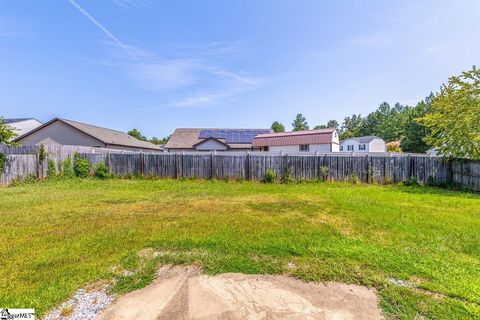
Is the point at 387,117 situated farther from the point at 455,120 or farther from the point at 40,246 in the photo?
the point at 40,246

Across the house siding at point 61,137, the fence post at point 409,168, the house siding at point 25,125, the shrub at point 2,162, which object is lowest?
the fence post at point 409,168

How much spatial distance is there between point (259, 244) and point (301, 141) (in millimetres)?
23664

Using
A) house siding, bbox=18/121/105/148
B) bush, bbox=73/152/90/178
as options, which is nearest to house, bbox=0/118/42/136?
house siding, bbox=18/121/105/148

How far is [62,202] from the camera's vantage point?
721cm

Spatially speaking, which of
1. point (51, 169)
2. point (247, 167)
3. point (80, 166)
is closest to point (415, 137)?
point (247, 167)

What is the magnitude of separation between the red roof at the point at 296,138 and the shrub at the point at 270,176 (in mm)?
15504

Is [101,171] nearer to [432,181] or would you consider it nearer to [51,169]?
[51,169]

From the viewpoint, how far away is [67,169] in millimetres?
12383

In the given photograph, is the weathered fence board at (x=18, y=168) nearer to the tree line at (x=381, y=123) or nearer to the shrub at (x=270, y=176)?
the shrub at (x=270, y=176)

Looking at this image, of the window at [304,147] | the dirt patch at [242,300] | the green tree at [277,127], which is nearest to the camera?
the dirt patch at [242,300]

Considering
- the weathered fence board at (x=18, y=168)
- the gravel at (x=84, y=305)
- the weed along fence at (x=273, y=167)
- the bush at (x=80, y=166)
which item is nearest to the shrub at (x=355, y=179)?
the weed along fence at (x=273, y=167)

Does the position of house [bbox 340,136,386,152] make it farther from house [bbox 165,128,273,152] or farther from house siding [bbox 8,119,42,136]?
Result: house siding [bbox 8,119,42,136]

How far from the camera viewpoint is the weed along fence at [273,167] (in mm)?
10445

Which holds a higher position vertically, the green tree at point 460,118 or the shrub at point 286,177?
the green tree at point 460,118
